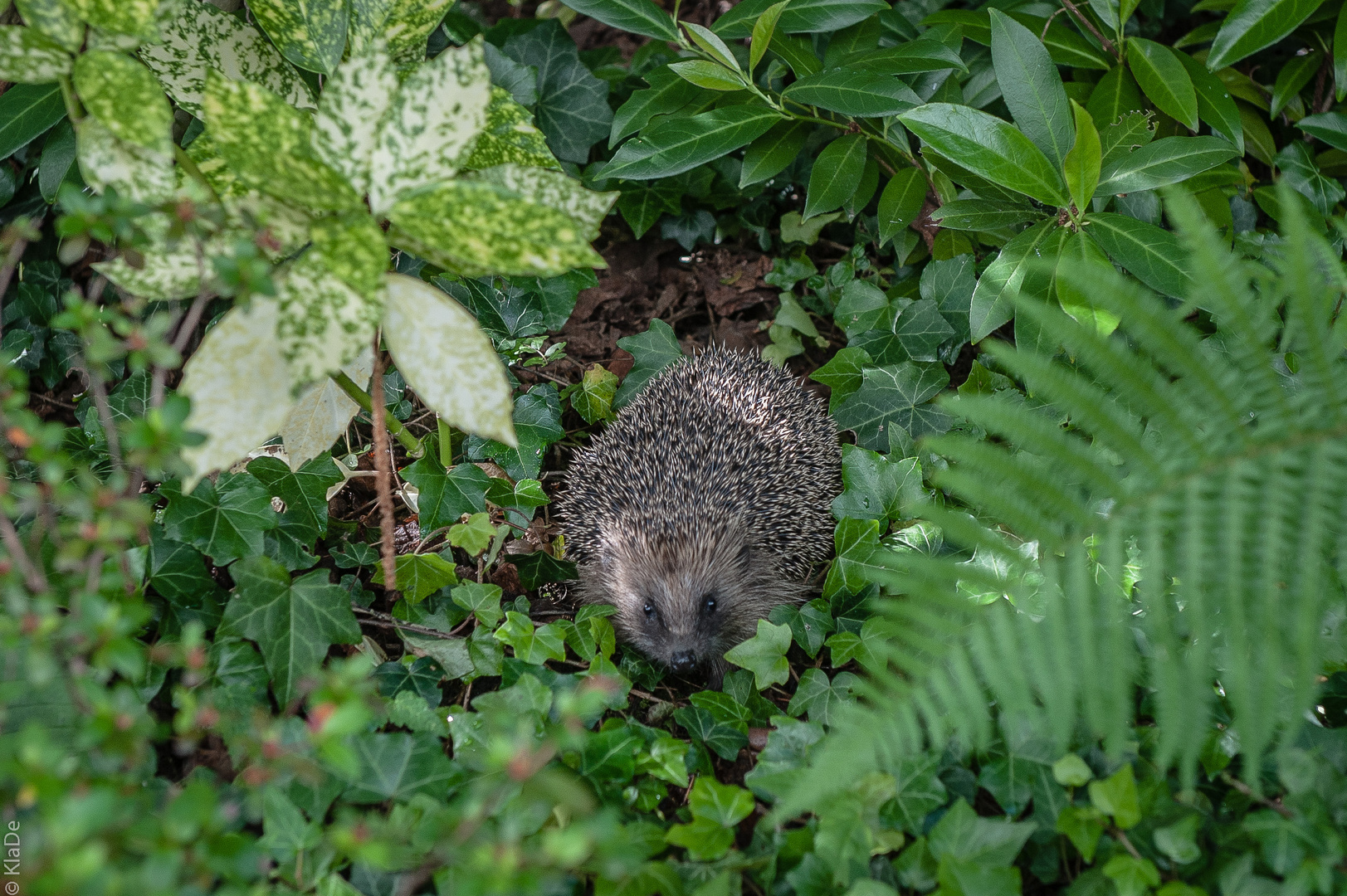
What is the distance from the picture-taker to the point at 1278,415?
182cm

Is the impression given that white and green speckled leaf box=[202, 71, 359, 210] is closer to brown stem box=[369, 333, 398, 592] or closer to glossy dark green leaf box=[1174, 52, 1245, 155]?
brown stem box=[369, 333, 398, 592]

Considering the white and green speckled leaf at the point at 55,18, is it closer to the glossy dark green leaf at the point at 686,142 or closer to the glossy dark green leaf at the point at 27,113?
the glossy dark green leaf at the point at 27,113

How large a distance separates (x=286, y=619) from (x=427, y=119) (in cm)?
145

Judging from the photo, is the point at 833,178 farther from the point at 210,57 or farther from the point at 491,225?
the point at 210,57

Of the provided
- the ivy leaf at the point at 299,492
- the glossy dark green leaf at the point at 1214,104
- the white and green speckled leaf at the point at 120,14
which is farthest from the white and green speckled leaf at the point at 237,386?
the glossy dark green leaf at the point at 1214,104

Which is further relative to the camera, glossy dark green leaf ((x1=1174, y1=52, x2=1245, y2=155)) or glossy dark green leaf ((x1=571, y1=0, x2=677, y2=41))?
glossy dark green leaf ((x1=571, y1=0, x2=677, y2=41))

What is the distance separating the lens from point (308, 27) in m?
2.64

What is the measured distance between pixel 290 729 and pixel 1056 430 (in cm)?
175

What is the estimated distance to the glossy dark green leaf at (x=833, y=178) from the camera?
3.87m

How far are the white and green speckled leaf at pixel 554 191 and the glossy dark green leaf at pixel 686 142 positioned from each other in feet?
4.02

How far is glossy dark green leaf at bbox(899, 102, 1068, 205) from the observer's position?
3.14 meters

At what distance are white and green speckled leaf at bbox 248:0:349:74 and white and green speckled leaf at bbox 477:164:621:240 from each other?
0.72 m

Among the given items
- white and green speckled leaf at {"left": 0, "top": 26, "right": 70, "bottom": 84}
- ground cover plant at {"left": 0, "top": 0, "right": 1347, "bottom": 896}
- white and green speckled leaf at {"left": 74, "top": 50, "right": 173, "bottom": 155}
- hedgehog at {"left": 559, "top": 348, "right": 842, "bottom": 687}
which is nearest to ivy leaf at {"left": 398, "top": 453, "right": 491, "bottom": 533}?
ground cover plant at {"left": 0, "top": 0, "right": 1347, "bottom": 896}

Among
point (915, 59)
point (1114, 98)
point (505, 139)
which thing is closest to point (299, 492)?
point (505, 139)
